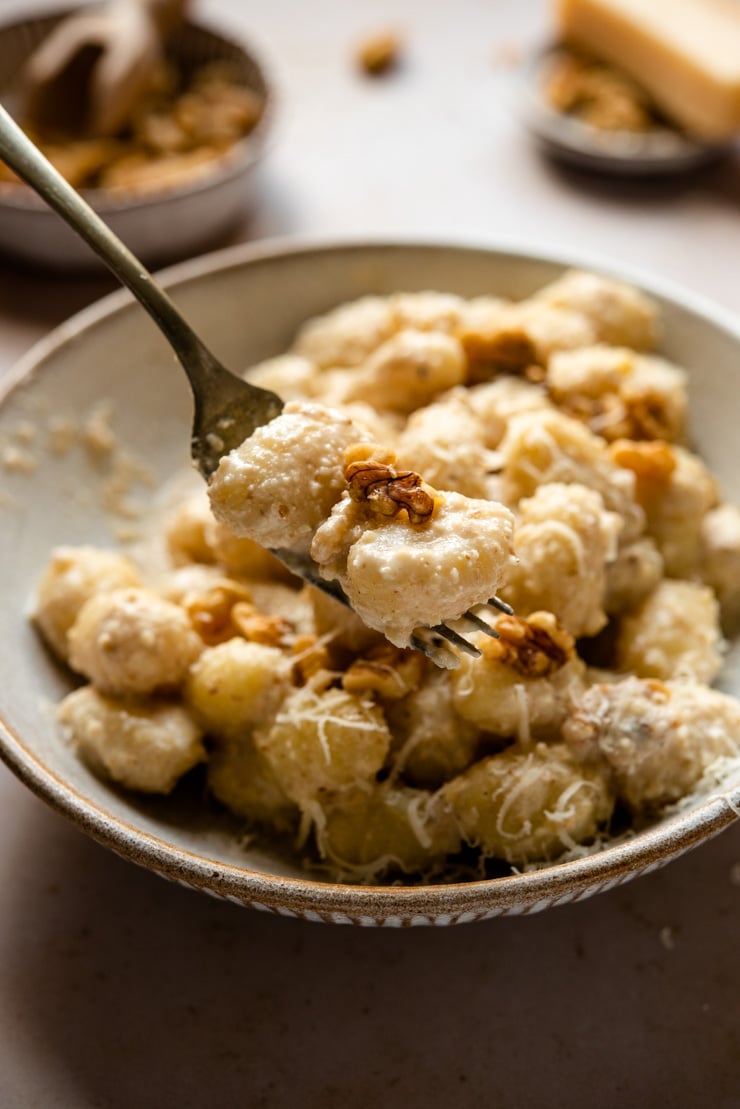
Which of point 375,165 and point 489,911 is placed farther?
point 375,165

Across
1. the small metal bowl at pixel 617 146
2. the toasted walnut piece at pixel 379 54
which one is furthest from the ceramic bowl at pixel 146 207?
the small metal bowl at pixel 617 146

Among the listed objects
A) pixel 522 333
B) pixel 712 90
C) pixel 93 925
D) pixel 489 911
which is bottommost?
pixel 93 925

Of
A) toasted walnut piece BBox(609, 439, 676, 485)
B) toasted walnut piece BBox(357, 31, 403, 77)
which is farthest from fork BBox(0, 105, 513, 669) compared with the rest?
toasted walnut piece BBox(357, 31, 403, 77)

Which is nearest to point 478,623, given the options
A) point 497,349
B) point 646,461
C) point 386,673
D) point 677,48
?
point 386,673

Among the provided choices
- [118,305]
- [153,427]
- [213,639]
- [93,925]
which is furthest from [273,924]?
[118,305]

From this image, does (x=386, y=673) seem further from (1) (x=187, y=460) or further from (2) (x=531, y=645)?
(1) (x=187, y=460)

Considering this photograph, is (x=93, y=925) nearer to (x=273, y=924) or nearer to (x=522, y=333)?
(x=273, y=924)
